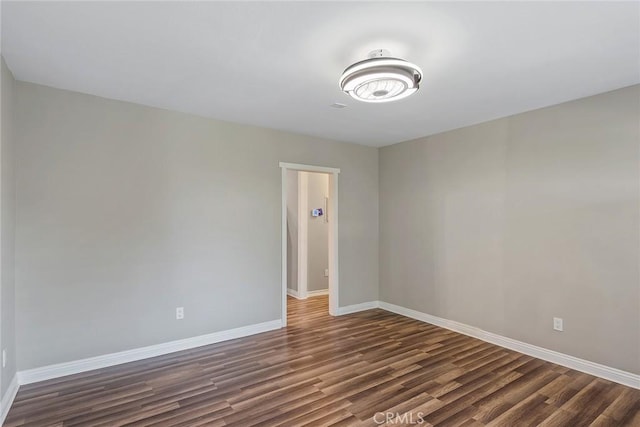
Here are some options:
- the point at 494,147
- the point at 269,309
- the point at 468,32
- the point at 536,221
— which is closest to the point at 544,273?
the point at 536,221

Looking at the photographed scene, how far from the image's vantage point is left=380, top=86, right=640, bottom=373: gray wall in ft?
9.22

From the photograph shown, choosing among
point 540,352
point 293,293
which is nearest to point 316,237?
point 293,293

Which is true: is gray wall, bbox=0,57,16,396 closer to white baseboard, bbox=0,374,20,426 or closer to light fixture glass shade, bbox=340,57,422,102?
white baseboard, bbox=0,374,20,426

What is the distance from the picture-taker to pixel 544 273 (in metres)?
3.28

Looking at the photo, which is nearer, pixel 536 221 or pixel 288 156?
pixel 536 221

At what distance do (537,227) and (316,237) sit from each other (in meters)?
3.44

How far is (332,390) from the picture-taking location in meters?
2.63

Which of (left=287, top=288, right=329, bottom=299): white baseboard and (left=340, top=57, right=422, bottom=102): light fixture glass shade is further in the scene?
(left=287, top=288, right=329, bottom=299): white baseboard

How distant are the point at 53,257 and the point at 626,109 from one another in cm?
521

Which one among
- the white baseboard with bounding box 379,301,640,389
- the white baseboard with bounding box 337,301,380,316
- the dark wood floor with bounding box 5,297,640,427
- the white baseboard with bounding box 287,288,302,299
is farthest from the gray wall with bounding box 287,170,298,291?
the dark wood floor with bounding box 5,297,640,427

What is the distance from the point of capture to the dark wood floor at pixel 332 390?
2.27 metres

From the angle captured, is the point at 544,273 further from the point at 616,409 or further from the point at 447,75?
the point at 447,75

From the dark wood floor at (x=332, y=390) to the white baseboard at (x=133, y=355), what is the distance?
9cm

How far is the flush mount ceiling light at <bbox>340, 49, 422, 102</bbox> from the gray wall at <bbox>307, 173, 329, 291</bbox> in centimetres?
345
